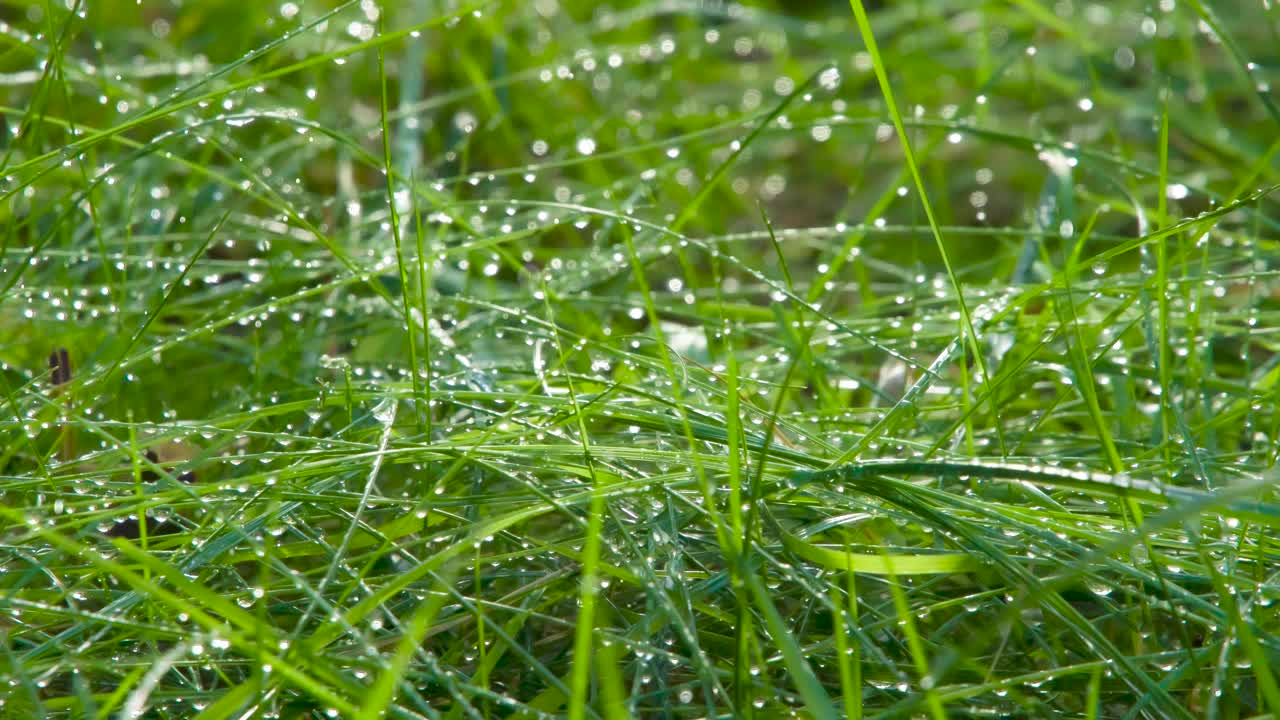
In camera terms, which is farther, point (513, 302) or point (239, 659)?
point (513, 302)

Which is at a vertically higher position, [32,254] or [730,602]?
[32,254]

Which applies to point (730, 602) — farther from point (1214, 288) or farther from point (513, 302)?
point (1214, 288)

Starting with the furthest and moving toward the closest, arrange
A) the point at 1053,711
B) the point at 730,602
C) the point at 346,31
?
the point at 346,31, the point at 730,602, the point at 1053,711

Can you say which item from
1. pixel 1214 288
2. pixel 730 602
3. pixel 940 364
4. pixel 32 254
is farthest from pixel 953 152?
pixel 32 254

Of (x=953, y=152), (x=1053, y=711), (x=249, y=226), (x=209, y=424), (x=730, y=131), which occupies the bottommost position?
(x=1053, y=711)

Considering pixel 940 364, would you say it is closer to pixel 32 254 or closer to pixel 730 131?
pixel 32 254

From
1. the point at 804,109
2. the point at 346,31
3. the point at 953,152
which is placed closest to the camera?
the point at 804,109

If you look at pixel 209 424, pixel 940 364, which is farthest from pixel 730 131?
pixel 209 424
